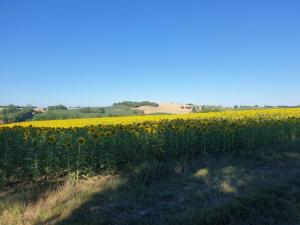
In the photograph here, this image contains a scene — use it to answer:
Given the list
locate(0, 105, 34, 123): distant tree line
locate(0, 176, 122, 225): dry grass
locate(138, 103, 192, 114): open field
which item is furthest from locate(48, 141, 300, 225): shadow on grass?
locate(138, 103, 192, 114): open field

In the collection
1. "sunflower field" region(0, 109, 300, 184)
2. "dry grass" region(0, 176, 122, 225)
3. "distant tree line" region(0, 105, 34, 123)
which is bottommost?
"dry grass" region(0, 176, 122, 225)

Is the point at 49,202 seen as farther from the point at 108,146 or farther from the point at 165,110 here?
the point at 165,110

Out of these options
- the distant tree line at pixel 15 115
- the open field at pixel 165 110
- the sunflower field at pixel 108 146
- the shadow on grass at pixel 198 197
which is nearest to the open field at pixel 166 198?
the shadow on grass at pixel 198 197

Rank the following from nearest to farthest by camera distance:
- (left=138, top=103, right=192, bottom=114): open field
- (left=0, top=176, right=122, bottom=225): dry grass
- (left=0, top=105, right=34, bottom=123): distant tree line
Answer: (left=0, top=176, right=122, bottom=225): dry grass, (left=0, top=105, right=34, bottom=123): distant tree line, (left=138, top=103, right=192, bottom=114): open field

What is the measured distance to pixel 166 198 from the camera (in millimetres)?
5215

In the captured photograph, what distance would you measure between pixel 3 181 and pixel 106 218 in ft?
10.8

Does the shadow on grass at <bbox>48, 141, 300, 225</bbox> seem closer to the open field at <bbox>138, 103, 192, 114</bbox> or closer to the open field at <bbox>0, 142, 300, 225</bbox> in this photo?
the open field at <bbox>0, 142, 300, 225</bbox>

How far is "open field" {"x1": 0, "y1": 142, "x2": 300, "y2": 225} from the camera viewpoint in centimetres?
426

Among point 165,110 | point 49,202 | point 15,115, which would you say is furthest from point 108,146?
point 165,110

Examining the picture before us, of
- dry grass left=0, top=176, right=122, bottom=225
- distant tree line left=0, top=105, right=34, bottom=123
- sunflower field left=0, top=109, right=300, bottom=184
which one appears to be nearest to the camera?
dry grass left=0, top=176, right=122, bottom=225

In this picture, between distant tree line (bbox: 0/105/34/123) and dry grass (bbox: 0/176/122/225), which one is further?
distant tree line (bbox: 0/105/34/123)

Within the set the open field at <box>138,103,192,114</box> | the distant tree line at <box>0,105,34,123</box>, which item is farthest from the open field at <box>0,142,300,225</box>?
the open field at <box>138,103,192,114</box>

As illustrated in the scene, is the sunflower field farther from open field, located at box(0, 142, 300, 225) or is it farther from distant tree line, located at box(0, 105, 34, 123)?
distant tree line, located at box(0, 105, 34, 123)

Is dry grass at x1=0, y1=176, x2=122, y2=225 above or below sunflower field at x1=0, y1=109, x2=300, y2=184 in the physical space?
below
